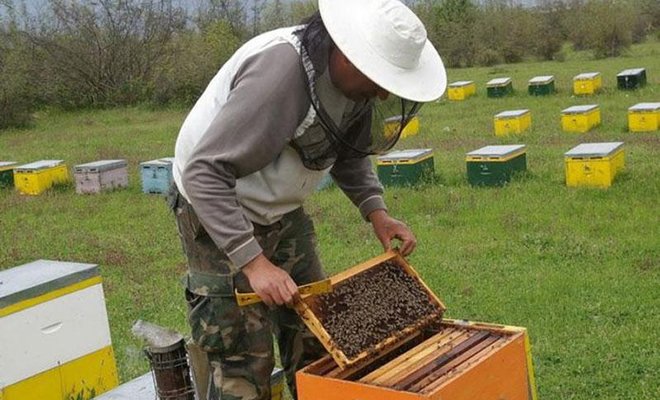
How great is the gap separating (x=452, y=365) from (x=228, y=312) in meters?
0.55

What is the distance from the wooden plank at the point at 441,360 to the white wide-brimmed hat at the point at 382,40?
564mm

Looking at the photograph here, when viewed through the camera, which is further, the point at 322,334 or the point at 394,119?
the point at 394,119

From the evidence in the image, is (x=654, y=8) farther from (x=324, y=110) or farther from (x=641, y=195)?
(x=324, y=110)

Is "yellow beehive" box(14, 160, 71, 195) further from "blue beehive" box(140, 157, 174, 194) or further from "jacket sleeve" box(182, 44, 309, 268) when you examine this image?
"jacket sleeve" box(182, 44, 309, 268)

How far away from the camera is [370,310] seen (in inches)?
79.5

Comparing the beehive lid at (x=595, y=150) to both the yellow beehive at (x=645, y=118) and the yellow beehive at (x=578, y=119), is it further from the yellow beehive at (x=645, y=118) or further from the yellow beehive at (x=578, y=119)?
the yellow beehive at (x=578, y=119)

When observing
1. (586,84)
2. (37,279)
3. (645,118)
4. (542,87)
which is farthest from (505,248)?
(542,87)

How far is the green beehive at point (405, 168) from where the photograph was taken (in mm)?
6543

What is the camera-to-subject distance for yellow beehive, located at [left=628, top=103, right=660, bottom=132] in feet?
27.8

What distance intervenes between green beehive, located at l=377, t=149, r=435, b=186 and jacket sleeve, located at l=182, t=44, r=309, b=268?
4.73m

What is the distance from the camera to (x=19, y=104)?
47.6 feet

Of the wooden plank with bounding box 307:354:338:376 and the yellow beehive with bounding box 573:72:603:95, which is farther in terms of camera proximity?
the yellow beehive with bounding box 573:72:603:95

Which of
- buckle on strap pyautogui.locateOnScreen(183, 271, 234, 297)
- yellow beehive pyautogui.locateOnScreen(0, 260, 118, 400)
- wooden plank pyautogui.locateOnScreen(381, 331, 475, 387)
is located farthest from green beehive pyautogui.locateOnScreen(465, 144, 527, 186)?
buckle on strap pyautogui.locateOnScreen(183, 271, 234, 297)

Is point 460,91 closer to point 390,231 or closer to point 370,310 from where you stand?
point 390,231
